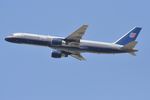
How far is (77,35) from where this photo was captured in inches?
6348

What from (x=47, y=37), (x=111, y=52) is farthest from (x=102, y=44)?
(x=47, y=37)

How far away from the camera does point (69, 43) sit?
531 feet

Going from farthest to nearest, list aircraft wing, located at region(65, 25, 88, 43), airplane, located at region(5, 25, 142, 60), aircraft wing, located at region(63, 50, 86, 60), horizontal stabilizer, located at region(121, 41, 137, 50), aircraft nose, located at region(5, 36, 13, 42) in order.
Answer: aircraft wing, located at region(63, 50, 86, 60), aircraft nose, located at region(5, 36, 13, 42), airplane, located at region(5, 25, 142, 60), aircraft wing, located at region(65, 25, 88, 43), horizontal stabilizer, located at region(121, 41, 137, 50)

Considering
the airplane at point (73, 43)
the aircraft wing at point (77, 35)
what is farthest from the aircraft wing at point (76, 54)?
the aircraft wing at point (77, 35)

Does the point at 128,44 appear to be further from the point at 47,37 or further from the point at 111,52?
the point at 47,37

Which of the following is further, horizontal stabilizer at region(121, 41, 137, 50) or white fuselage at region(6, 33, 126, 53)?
white fuselage at region(6, 33, 126, 53)

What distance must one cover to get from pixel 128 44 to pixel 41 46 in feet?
70.9

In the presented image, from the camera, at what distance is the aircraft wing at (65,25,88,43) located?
158 metres

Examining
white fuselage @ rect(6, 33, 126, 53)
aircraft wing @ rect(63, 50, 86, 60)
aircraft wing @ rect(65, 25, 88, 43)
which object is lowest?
aircraft wing @ rect(63, 50, 86, 60)

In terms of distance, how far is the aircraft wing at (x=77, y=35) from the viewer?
6240 inches

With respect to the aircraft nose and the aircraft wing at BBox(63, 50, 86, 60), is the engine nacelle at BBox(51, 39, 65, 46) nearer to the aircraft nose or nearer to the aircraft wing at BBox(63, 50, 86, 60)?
the aircraft wing at BBox(63, 50, 86, 60)

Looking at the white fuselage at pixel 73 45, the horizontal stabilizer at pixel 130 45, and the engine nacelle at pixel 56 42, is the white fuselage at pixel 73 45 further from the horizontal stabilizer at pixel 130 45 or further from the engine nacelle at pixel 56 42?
the horizontal stabilizer at pixel 130 45

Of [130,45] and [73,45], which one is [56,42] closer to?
[73,45]

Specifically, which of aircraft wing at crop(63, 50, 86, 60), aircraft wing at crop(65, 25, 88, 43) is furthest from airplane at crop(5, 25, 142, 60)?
aircraft wing at crop(63, 50, 86, 60)
